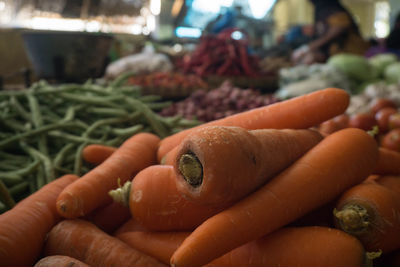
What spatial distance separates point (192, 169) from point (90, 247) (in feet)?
1.38

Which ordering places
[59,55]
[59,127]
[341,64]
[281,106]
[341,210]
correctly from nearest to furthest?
[341,210] → [281,106] → [59,127] → [59,55] → [341,64]

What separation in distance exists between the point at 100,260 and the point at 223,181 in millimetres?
452

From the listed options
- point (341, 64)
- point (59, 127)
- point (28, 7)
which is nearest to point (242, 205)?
point (59, 127)

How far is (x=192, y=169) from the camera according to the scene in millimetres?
765

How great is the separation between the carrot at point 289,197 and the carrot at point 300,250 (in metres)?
0.04

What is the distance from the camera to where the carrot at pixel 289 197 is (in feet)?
2.48

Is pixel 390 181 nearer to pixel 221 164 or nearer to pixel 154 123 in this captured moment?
pixel 221 164

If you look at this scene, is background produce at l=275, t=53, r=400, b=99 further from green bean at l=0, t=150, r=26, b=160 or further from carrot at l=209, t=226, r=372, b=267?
carrot at l=209, t=226, r=372, b=267

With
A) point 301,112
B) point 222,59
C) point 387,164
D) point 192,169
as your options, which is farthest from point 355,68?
point 192,169

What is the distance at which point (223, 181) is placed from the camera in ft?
2.40

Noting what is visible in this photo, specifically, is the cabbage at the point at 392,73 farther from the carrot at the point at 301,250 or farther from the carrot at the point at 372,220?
the carrot at the point at 301,250

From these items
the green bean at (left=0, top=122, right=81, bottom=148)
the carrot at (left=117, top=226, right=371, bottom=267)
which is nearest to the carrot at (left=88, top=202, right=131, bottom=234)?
the carrot at (left=117, top=226, right=371, bottom=267)

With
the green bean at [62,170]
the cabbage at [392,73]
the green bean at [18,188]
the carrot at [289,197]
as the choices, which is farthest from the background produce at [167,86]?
the cabbage at [392,73]

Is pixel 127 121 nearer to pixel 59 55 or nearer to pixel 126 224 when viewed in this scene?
pixel 126 224
